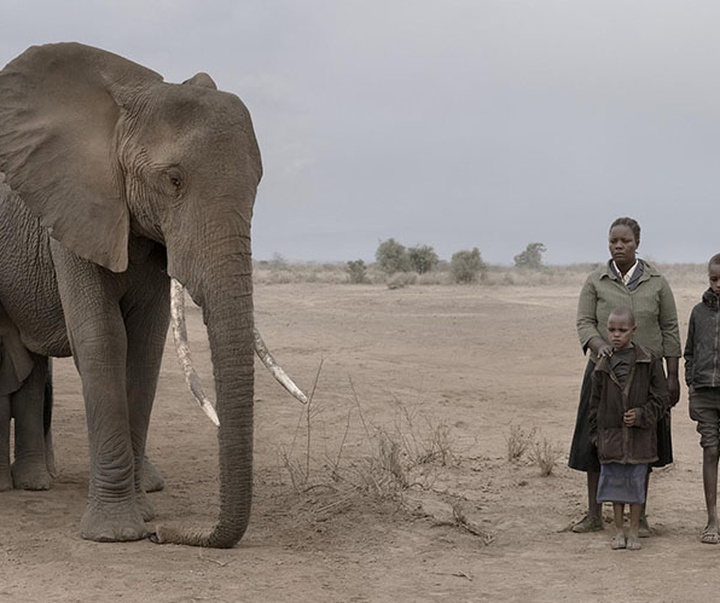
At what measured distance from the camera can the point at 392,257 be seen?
49812 mm

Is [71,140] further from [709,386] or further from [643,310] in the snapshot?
[709,386]

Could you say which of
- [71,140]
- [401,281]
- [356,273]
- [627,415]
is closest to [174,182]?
[71,140]

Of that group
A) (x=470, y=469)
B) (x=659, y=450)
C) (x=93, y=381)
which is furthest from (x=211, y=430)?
(x=659, y=450)

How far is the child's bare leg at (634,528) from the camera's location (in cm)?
702

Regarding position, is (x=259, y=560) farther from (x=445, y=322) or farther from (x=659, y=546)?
(x=445, y=322)

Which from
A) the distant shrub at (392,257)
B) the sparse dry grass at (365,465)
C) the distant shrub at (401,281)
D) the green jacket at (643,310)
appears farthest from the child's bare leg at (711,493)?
the distant shrub at (392,257)

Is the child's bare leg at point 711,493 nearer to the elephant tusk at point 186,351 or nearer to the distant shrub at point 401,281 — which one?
the elephant tusk at point 186,351

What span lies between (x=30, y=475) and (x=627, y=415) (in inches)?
178

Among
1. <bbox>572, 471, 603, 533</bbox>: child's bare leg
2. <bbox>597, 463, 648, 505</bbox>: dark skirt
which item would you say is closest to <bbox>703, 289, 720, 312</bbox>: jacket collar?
<bbox>597, 463, 648, 505</bbox>: dark skirt

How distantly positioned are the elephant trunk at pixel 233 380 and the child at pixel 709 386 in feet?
9.65

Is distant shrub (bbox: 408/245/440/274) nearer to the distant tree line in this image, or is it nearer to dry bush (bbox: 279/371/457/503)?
the distant tree line

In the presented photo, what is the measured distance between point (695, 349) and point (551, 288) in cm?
3016

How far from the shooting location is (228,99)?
651 cm

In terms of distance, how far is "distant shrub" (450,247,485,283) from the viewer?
40.2 m
